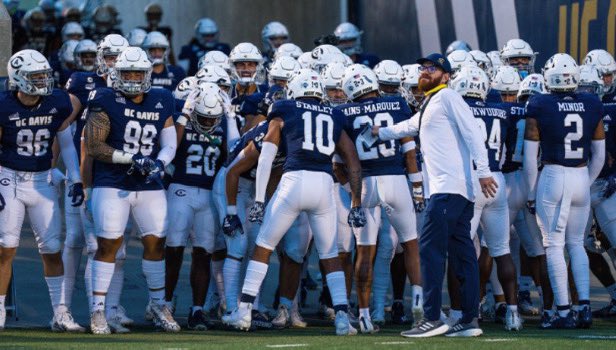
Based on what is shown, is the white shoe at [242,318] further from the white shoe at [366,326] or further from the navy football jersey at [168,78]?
the navy football jersey at [168,78]

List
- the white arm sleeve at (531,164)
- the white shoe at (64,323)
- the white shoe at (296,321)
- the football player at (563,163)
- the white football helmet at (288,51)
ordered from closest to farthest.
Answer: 1. the white shoe at (64,323)
2. the football player at (563,163)
3. the white arm sleeve at (531,164)
4. the white shoe at (296,321)
5. the white football helmet at (288,51)

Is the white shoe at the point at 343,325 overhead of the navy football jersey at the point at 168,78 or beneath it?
beneath

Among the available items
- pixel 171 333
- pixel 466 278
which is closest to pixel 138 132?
pixel 171 333

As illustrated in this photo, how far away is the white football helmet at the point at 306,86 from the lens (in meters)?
11.4

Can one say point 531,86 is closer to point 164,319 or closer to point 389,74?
point 389,74

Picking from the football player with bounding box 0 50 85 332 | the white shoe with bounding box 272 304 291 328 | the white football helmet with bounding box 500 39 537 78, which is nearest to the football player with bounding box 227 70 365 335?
the white shoe with bounding box 272 304 291 328

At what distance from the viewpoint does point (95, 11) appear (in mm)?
19594

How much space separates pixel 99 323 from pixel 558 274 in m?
3.42

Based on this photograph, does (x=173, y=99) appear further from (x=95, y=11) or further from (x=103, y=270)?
(x=95, y=11)

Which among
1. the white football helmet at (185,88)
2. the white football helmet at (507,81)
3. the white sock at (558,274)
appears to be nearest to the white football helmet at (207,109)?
the white football helmet at (185,88)

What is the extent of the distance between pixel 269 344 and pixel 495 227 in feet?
8.06

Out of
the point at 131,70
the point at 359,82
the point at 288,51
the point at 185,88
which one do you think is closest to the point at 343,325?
the point at 359,82

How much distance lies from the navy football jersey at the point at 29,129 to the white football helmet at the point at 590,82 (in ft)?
13.6

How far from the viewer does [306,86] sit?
37.3 ft
